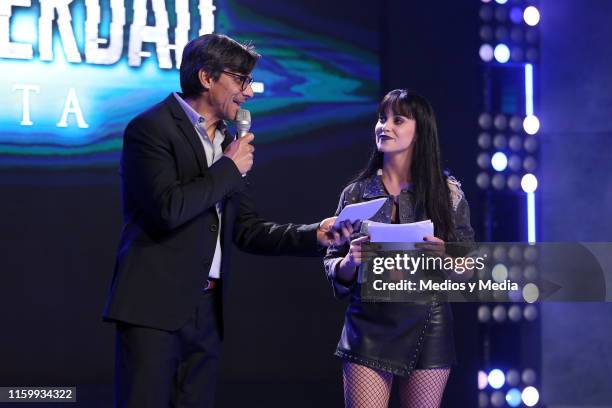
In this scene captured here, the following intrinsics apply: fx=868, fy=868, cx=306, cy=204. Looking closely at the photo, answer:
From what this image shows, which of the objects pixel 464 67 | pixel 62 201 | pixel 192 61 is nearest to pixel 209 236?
pixel 192 61

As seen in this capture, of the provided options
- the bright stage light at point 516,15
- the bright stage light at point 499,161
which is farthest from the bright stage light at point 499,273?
the bright stage light at point 516,15

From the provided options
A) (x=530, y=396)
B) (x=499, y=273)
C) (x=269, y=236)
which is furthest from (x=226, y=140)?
(x=530, y=396)

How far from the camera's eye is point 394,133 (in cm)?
320

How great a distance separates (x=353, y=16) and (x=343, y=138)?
0.70 meters

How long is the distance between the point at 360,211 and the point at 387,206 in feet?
1.58

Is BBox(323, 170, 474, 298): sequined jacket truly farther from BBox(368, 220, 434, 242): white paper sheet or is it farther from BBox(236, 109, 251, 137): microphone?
BBox(236, 109, 251, 137): microphone

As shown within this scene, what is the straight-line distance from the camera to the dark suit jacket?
2.43 m

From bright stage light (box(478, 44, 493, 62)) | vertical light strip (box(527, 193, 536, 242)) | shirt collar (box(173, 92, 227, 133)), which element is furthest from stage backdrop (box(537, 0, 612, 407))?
shirt collar (box(173, 92, 227, 133))

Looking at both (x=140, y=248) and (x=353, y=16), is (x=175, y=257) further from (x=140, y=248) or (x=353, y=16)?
(x=353, y=16)

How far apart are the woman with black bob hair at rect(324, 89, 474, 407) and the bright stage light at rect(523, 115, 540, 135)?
1.48 meters

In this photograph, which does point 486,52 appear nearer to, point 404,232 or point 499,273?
point 404,232

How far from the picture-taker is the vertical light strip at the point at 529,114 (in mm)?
4641

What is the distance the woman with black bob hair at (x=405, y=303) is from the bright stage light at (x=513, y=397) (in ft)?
5.26

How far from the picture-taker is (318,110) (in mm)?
4855
